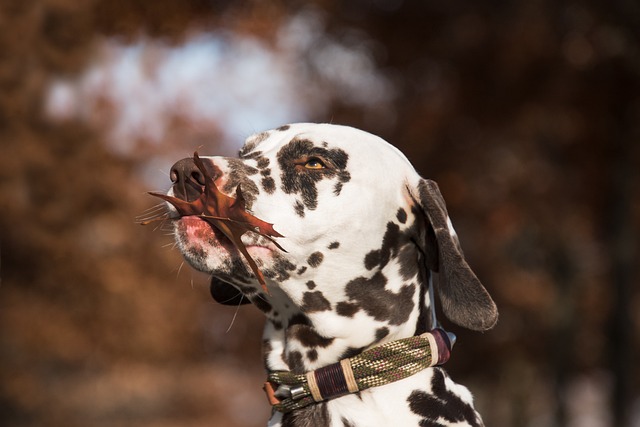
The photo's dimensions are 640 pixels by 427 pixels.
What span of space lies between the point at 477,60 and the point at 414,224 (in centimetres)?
1158

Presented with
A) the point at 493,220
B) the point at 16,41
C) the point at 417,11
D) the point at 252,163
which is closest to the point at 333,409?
the point at 252,163

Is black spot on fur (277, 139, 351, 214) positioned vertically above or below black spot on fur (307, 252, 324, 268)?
above

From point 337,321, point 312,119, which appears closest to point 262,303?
point 337,321

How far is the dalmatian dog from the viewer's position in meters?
3.98

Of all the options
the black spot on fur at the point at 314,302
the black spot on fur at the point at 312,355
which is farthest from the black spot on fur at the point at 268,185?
the black spot on fur at the point at 312,355

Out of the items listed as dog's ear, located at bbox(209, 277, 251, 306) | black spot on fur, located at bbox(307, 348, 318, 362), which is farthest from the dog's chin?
dog's ear, located at bbox(209, 277, 251, 306)

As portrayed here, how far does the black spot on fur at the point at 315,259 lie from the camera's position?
4.11m

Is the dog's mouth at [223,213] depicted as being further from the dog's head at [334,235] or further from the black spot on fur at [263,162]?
the black spot on fur at [263,162]

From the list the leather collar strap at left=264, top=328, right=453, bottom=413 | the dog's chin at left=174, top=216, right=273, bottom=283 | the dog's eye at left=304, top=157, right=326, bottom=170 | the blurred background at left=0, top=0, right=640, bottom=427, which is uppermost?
the blurred background at left=0, top=0, right=640, bottom=427

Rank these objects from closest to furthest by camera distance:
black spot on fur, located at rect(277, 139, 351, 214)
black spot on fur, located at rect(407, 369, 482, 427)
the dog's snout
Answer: the dog's snout → black spot on fur, located at rect(407, 369, 482, 427) → black spot on fur, located at rect(277, 139, 351, 214)

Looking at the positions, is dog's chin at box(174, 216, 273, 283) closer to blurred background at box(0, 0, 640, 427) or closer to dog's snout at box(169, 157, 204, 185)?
dog's snout at box(169, 157, 204, 185)

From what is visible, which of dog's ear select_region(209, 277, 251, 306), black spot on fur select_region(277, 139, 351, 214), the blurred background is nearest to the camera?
black spot on fur select_region(277, 139, 351, 214)

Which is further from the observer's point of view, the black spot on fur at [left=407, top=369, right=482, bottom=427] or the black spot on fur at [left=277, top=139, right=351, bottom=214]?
the black spot on fur at [left=277, top=139, right=351, bottom=214]

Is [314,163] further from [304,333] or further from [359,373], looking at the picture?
[359,373]
